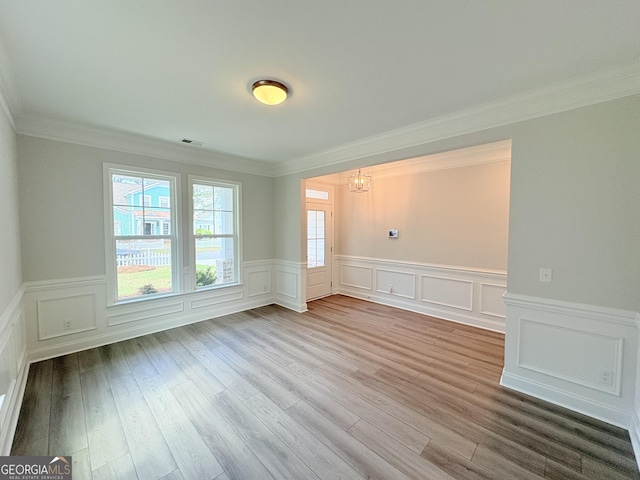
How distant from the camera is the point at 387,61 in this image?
5.99ft

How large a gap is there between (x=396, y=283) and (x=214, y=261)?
3.35m

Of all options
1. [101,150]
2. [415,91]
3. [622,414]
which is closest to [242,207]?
[101,150]

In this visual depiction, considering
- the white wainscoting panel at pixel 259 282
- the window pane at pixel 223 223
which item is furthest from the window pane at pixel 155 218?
the white wainscoting panel at pixel 259 282

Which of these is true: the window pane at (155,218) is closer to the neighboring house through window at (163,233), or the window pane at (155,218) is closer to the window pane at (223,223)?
the neighboring house through window at (163,233)

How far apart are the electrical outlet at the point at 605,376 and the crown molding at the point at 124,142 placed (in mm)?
4962

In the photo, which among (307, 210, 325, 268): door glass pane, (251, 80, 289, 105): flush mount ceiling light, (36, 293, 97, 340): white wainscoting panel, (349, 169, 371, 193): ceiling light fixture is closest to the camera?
(251, 80, 289, 105): flush mount ceiling light

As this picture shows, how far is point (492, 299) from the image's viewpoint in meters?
3.83

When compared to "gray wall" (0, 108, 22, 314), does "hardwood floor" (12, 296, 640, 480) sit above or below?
below

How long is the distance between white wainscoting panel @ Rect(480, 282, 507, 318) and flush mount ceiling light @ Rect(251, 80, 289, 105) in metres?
3.80

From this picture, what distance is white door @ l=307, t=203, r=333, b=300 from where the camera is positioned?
17.9 feet

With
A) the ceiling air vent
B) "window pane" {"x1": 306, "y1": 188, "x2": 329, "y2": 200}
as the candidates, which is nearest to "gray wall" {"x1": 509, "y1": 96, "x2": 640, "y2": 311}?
"window pane" {"x1": 306, "y1": 188, "x2": 329, "y2": 200}

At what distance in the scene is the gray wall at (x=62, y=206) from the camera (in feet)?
9.21

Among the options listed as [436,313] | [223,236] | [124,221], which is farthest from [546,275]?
[124,221]

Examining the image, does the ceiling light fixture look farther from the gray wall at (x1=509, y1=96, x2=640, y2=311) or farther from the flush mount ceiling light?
the flush mount ceiling light
